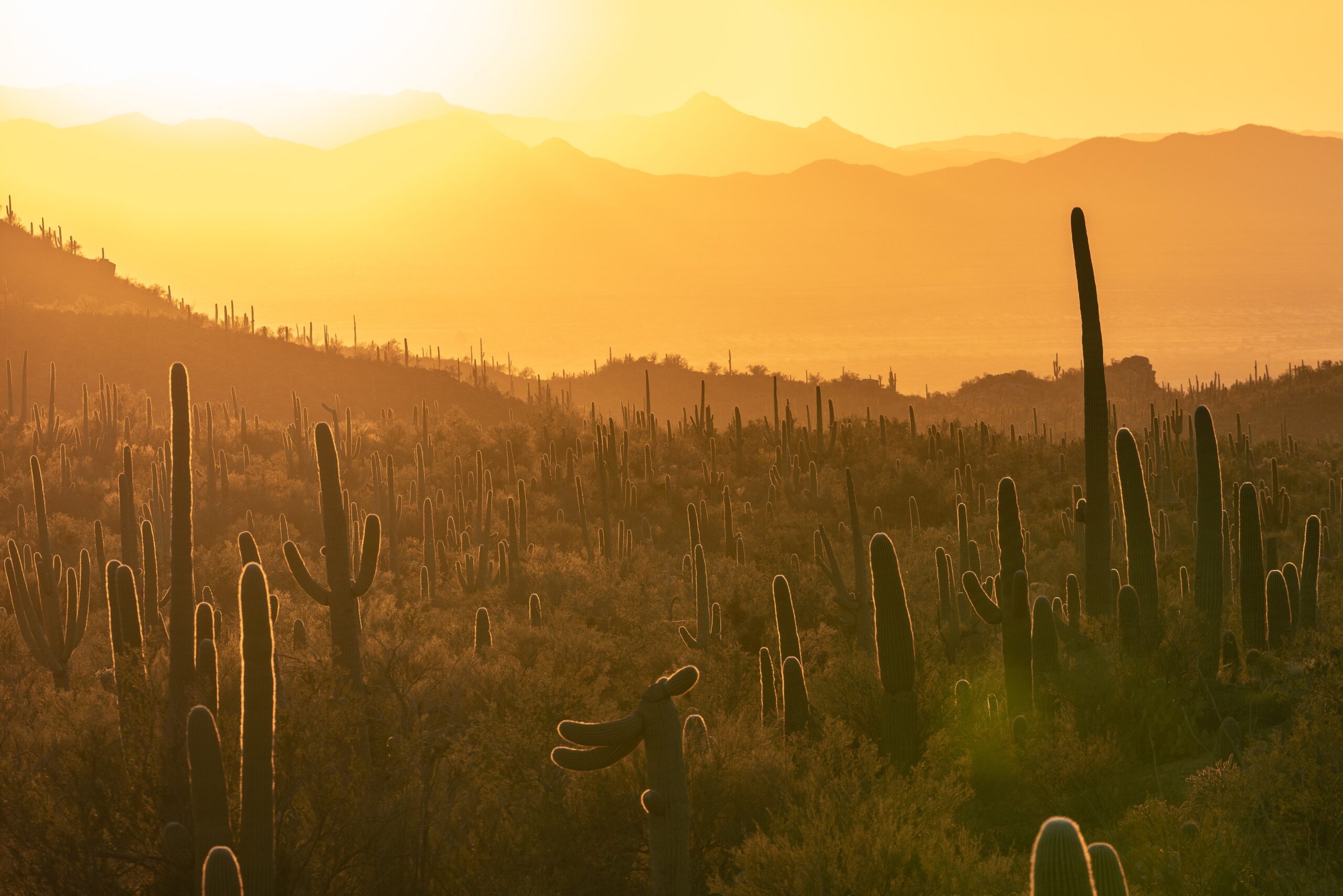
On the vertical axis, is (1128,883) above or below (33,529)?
below

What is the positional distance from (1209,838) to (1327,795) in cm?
93

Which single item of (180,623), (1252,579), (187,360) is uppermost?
(187,360)

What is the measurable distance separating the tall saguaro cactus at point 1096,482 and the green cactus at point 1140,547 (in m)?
0.36

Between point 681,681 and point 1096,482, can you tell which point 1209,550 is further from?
point 681,681

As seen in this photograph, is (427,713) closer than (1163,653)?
Yes

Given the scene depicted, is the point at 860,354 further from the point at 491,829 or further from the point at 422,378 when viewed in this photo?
the point at 491,829

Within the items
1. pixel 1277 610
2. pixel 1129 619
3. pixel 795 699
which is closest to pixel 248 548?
pixel 795 699

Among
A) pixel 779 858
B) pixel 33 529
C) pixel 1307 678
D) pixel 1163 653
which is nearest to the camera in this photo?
pixel 779 858

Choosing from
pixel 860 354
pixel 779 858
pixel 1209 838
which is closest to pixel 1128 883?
pixel 1209 838

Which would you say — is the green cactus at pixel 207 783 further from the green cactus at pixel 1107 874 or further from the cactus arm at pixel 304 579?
the green cactus at pixel 1107 874

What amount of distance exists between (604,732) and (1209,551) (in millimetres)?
8758

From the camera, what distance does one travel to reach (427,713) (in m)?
10.9

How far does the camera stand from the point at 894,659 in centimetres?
1148

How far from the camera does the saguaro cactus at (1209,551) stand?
549 inches
